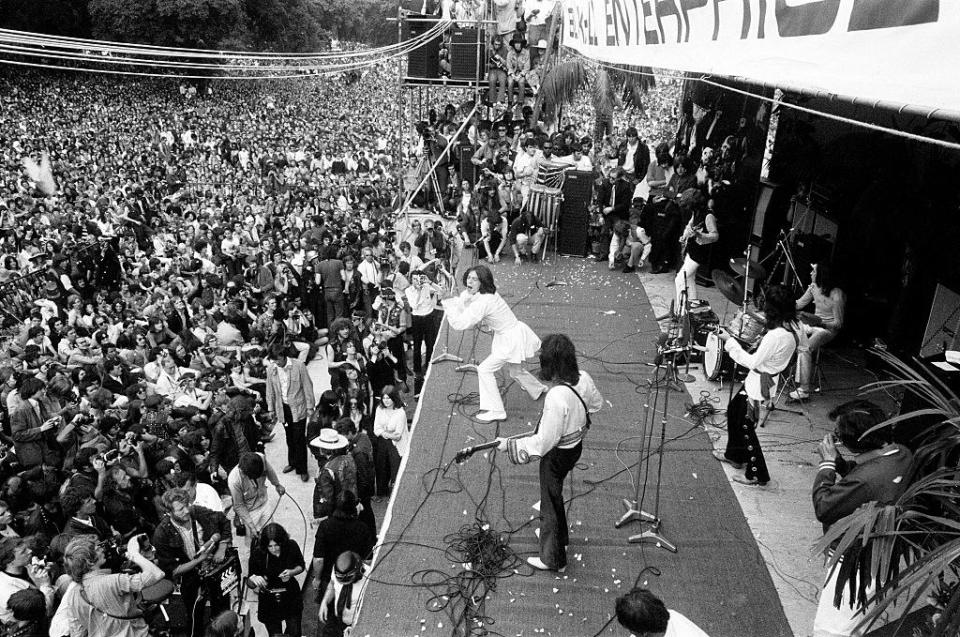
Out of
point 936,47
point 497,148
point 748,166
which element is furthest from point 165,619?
point 497,148

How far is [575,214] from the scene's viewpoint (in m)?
11.9

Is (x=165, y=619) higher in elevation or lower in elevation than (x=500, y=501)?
lower

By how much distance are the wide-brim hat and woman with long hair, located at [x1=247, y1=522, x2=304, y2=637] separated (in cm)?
92

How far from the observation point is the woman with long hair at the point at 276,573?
4.87 meters

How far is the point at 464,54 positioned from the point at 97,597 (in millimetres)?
16801

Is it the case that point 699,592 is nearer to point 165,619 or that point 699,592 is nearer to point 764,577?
point 764,577

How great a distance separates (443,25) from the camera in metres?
18.2

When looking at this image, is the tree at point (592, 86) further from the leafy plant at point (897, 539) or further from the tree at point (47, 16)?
the tree at point (47, 16)

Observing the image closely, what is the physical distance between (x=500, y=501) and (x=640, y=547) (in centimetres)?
111

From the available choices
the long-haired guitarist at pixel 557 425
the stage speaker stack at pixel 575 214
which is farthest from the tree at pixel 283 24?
the long-haired guitarist at pixel 557 425

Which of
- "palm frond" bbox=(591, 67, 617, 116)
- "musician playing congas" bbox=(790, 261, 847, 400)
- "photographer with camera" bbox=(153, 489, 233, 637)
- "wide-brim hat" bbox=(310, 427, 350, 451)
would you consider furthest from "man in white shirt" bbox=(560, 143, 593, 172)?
"photographer with camera" bbox=(153, 489, 233, 637)

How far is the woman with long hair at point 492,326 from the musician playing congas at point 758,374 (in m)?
1.71

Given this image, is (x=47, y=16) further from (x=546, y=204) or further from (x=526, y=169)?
(x=546, y=204)

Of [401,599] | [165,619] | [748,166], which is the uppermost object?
[748,166]
